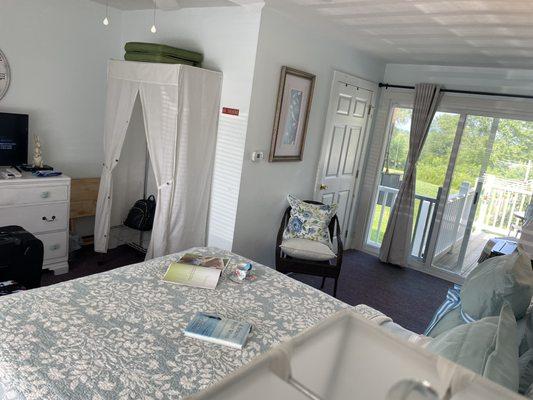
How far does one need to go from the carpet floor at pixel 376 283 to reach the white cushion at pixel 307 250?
0.52 m

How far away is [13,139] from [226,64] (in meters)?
1.96

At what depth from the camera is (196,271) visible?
7.29ft

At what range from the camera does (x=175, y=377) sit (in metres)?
1.40

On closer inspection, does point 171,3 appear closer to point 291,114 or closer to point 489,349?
point 291,114

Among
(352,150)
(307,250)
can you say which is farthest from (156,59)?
(352,150)

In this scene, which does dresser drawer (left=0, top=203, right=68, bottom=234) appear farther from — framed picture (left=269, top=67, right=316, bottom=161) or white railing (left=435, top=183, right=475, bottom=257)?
white railing (left=435, top=183, right=475, bottom=257)

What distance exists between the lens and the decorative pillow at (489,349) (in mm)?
844

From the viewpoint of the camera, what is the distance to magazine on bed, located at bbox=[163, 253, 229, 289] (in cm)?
212

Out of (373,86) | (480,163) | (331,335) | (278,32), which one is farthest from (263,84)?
(331,335)

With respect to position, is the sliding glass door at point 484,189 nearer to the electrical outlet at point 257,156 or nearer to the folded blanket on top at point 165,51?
the electrical outlet at point 257,156

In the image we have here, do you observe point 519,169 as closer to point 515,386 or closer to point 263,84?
point 263,84

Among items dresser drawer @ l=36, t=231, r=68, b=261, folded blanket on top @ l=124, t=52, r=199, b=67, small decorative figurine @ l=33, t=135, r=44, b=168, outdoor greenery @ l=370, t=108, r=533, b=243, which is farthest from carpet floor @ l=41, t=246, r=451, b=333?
folded blanket on top @ l=124, t=52, r=199, b=67

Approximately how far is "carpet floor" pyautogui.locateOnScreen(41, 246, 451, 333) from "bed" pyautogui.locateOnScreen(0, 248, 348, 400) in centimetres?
168

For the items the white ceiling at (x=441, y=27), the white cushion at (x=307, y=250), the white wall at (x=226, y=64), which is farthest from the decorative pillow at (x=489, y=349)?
the white wall at (x=226, y=64)
